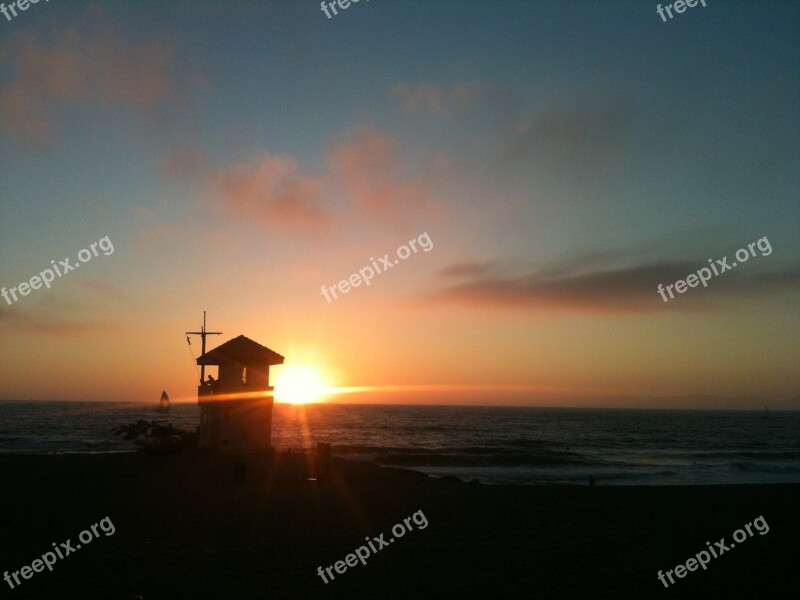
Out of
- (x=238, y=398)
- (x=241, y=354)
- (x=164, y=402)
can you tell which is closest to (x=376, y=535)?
(x=238, y=398)

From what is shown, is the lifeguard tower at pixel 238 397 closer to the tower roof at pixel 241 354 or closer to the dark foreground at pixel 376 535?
the tower roof at pixel 241 354

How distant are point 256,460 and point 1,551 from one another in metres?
18.4

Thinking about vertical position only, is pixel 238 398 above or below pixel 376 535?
above

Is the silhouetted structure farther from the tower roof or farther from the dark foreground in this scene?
the dark foreground

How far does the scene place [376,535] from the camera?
17.5 metres

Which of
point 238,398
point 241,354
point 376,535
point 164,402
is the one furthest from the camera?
point 164,402

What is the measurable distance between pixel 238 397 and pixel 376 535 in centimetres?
1932

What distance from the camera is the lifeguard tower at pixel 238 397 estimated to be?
34.8m

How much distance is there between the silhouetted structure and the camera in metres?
34.8

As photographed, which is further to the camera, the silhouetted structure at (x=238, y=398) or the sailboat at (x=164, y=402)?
the sailboat at (x=164, y=402)

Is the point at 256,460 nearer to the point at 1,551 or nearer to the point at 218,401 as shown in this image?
the point at 218,401

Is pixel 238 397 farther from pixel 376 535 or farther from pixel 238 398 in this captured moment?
pixel 376 535

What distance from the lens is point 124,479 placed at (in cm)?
2728

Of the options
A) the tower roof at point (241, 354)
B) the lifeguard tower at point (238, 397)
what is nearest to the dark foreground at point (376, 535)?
the lifeguard tower at point (238, 397)
